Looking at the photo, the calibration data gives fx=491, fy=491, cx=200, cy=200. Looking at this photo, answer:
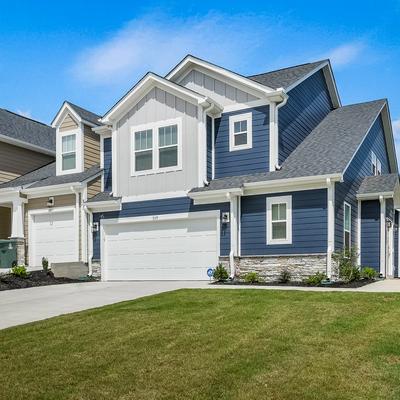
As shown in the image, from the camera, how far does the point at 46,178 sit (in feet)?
66.2

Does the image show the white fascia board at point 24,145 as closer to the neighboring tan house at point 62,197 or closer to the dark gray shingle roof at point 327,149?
the neighboring tan house at point 62,197

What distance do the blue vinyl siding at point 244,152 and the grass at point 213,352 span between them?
6.81 m

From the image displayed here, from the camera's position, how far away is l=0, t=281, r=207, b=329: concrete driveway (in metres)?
9.67

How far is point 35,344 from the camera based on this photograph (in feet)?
23.1

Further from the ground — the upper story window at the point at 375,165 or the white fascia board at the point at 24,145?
the white fascia board at the point at 24,145

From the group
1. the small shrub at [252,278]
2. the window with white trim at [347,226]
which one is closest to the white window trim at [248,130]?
the window with white trim at [347,226]

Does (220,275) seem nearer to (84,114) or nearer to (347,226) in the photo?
(347,226)

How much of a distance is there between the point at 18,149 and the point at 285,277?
14325 mm

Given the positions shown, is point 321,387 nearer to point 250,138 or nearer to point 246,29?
point 246,29

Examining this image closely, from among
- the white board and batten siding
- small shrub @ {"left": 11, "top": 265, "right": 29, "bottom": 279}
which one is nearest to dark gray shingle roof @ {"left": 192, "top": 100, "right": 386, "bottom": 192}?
the white board and batten siding

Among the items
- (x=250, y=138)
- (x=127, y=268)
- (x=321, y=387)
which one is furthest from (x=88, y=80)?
(x=321, y=387)

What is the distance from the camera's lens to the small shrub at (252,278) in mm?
14359

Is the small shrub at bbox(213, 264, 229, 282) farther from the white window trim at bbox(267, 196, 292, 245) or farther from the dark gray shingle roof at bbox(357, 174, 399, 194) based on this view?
the dark gray shingle roof at bbox(357, 174, 399, 194)

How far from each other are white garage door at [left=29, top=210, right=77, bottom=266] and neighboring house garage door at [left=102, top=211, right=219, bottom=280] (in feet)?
5.22
